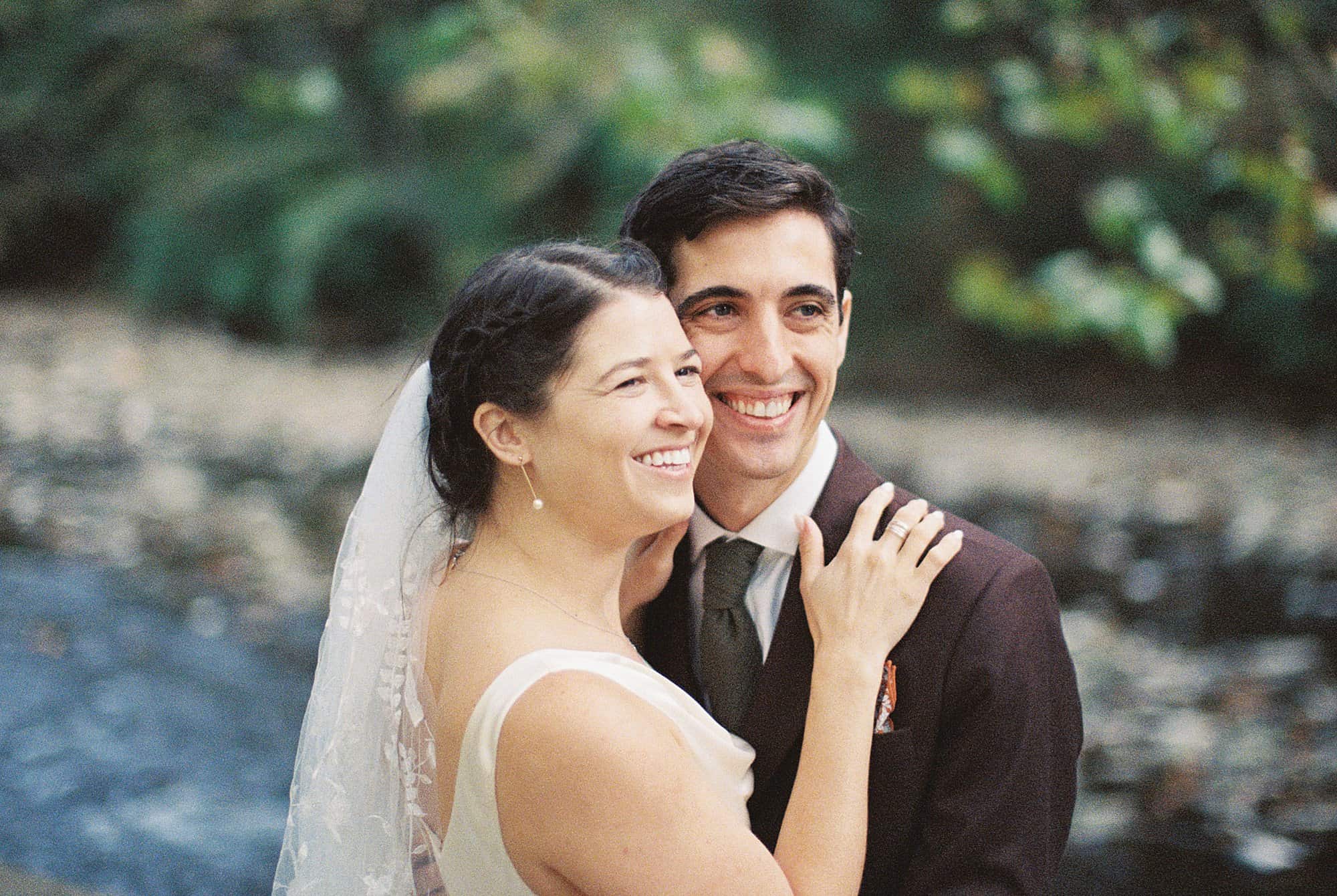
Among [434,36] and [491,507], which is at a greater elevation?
[434,36]

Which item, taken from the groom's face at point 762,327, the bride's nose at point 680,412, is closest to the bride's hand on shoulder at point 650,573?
the groom's face at point 762,327

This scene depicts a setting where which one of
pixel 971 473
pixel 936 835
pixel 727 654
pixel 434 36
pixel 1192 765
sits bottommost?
pixel 936 835

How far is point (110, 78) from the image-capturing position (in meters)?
11.4

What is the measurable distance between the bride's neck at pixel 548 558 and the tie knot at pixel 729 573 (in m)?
0.25

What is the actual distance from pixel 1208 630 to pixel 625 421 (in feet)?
14.8

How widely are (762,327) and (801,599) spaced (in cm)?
43

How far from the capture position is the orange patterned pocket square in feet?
6.39

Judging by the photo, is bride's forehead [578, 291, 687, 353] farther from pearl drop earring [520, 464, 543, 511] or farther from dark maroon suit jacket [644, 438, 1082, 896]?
dark maroon suit jacket [644, 438, 1082, 896]

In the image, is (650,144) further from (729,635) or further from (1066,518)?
(729,635)

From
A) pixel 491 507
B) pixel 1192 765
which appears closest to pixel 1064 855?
pixel 1192 765

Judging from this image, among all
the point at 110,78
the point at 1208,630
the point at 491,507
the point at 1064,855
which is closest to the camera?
the point at 491,507

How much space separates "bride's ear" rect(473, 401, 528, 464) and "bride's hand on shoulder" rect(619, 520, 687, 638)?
0.41 meters

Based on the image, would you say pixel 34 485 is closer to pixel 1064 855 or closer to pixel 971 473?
pixel 971 473

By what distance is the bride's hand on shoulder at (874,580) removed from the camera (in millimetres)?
1936
